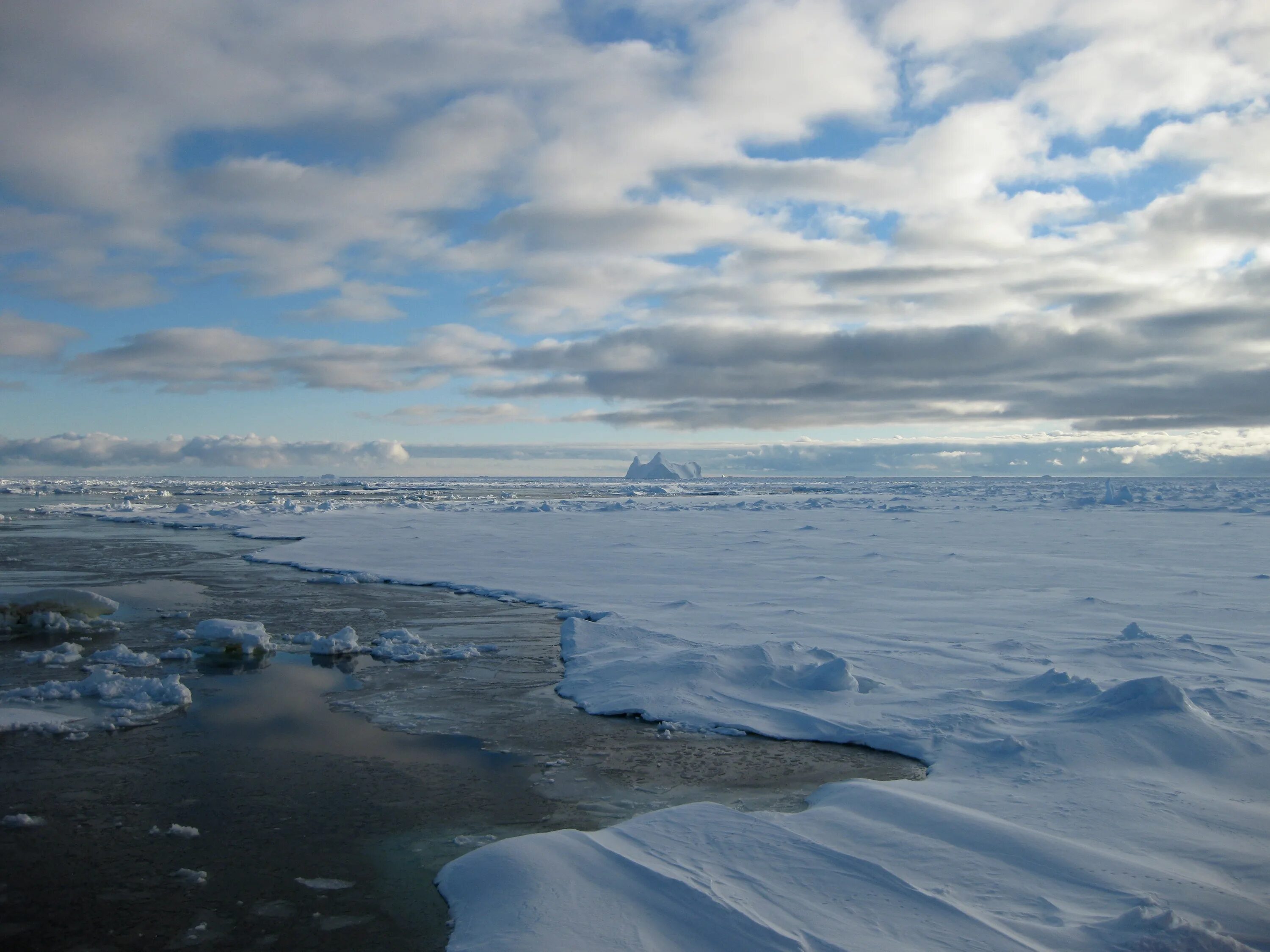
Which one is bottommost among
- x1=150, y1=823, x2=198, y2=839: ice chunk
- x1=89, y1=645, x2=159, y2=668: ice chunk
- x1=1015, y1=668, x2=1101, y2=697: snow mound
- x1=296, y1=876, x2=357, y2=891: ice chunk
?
x1=296, y1=876, x2=357, y2=891: ice chunk

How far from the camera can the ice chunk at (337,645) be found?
28.3ft

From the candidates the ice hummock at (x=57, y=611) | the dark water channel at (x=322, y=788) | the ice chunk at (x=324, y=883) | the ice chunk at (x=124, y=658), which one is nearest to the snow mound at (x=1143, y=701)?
the dark water channel at (x=322, y=788)

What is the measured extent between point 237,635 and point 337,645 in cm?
101

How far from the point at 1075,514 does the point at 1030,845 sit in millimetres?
30981

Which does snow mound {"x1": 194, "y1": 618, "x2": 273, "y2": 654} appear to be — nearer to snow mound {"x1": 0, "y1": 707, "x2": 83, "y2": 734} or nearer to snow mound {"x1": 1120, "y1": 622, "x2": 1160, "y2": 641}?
snow mound {"x1": 0, "y1": 707, "x2": 83, "y2": 734}

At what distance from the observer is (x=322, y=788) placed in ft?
16.5

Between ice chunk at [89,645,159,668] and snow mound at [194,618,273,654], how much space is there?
579 mm

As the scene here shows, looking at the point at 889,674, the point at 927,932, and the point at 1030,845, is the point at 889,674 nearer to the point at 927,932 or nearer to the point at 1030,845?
the point at 1030,845

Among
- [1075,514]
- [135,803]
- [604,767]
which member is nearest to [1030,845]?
[604,767]

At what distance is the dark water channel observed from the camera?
3584 millimetres

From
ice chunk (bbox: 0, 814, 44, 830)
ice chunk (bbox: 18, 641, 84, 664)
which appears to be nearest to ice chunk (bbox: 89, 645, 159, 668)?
ice chunk (bbox: 18, 641, 84, 664)

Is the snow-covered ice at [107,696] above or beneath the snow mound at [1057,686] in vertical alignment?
beneath

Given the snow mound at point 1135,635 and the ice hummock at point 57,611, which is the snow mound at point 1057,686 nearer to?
the snow mound at point 1135,635

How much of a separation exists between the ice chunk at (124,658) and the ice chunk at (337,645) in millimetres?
1455
